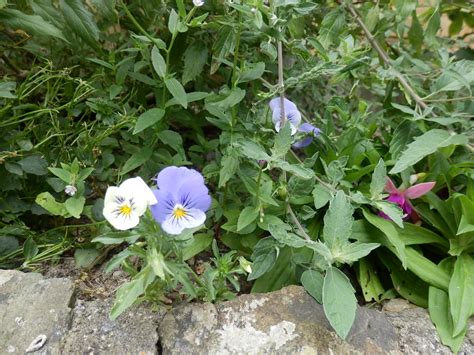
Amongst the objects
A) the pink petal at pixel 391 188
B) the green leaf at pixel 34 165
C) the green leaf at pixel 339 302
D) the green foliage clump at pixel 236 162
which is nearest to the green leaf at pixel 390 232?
the green foliage clump at pixel 236 162

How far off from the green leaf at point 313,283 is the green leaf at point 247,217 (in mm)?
175

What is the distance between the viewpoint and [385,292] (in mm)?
1418

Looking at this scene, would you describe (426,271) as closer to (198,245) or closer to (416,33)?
(198,245)

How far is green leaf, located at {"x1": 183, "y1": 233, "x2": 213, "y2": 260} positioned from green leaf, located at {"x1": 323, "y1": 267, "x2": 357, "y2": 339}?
0.39 metres

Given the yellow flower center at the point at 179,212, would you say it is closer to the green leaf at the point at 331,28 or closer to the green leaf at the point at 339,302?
the green leaf at the point at 339,302

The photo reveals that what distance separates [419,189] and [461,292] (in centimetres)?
29

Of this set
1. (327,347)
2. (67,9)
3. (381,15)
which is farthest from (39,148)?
(381,15)

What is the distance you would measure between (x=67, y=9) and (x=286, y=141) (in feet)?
2.22

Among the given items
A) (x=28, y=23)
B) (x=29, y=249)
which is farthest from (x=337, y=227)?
(x=28, y=23)

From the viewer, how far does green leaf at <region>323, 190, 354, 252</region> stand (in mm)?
1129

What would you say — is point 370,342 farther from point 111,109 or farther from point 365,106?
point 111,109

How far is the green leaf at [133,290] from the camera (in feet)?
3.34

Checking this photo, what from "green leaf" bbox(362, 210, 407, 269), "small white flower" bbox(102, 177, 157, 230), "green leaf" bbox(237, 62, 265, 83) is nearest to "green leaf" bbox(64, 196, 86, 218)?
"small white flower" bbox(102, 177, 157, 230)

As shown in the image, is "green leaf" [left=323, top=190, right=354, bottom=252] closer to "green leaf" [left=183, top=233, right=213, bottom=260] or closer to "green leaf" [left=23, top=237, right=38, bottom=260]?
"green leaf" [left=183, top=233, right=213, bottom=260]
